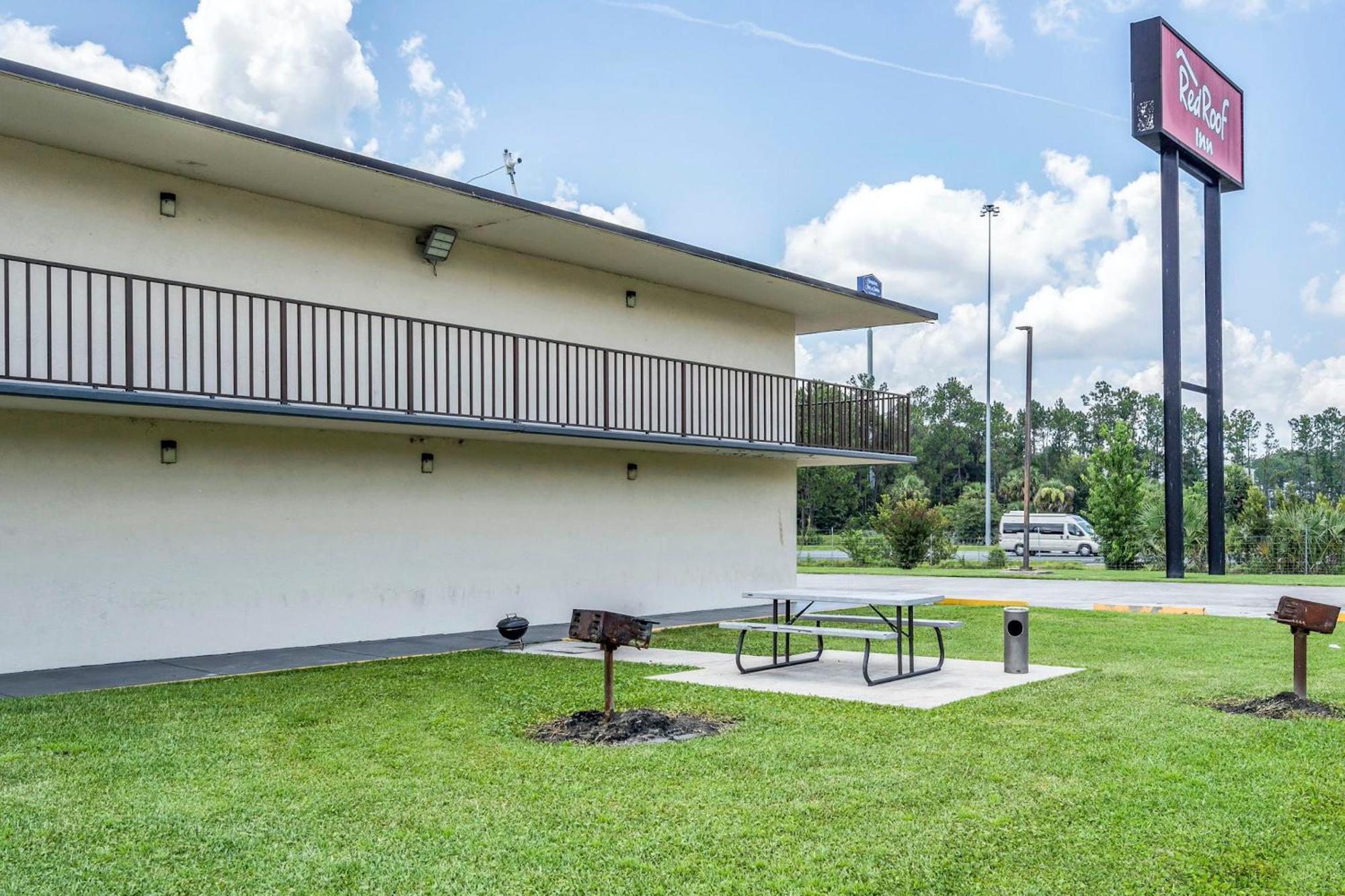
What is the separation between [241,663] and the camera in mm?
11430

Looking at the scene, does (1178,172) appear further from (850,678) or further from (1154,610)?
(850,678)

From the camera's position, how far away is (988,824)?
5199mm

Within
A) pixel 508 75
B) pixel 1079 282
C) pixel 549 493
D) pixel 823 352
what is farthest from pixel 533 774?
pixel 823 352

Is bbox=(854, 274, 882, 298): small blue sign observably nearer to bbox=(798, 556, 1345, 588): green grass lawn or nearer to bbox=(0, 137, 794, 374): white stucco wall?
bbox=(0, 137, 794, 374): white stucco wall

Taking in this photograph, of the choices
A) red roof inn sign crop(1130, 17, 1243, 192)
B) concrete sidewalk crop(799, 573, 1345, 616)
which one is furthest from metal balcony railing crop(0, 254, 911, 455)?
red roof inn sign crop(1130, 17, 1243, 192)

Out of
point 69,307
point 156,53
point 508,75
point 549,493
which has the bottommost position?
point 549,493

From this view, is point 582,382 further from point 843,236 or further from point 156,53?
point 843,236

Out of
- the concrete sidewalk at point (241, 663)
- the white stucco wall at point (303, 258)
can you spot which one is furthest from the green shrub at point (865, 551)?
the concrete sidewalk at point (241, 663)

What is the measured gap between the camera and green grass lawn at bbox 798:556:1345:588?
24173 millimetres

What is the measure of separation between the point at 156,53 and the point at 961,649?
1285cm

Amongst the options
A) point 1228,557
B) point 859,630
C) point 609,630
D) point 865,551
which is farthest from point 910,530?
point 609,630

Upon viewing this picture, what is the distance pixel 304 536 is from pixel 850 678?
6704 millimetres

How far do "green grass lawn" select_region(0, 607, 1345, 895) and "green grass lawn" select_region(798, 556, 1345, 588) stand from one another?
16625mm

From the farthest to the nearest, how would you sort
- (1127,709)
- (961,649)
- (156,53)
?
(156,53) → (961,649) → (1127,709)
